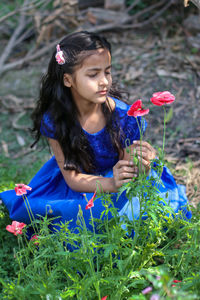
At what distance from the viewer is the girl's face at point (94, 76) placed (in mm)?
2117

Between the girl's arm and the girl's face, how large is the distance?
1.34 ft

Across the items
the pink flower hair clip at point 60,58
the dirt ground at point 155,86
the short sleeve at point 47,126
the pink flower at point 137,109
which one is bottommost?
the dirt ground at point 155,86

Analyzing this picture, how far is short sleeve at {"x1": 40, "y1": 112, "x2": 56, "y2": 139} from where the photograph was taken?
2400 millimetres

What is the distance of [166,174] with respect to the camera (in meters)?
2.65

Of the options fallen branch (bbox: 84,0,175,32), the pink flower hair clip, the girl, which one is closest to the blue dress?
the girl

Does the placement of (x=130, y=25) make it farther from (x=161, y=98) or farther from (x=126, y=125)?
(x=161, y=98)

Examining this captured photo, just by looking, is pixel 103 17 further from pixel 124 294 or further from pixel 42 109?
pixel 124 294

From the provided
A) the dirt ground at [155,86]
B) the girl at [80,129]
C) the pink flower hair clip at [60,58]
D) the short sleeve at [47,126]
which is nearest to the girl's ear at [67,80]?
the girl at [80,129]

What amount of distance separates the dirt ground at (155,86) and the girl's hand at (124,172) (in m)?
1.08

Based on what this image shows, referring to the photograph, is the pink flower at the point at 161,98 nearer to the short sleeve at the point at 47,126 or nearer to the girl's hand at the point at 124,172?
the girl's hand at the point at 124,172

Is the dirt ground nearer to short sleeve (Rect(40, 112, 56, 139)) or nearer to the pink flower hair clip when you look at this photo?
short sleeve (Rect(40, 112, 56, 139))

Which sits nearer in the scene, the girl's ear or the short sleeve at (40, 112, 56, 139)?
A: the girl's ear

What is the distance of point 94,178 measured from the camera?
2.33 metres

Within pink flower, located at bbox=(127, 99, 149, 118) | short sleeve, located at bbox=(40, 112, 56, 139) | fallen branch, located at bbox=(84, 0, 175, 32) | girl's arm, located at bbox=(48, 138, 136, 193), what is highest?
pink flower, located at bbox=(127, 99, 149, 118)
